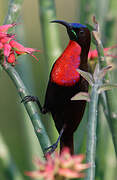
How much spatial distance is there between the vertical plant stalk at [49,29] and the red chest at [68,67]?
30 centimetres

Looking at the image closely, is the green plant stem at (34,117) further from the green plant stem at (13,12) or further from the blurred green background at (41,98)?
the blurred green background at (41,98)

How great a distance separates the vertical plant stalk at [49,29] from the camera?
163 cm

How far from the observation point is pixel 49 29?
1.64m

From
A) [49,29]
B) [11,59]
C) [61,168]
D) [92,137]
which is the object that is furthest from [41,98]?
[61,168]

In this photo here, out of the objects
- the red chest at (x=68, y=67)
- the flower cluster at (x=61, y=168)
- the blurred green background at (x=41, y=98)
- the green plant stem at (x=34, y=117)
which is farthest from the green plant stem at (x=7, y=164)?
the flower cluster at (x=61, y=168)

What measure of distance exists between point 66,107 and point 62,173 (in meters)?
0.78

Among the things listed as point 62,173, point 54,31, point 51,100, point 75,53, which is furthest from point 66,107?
point 62,173

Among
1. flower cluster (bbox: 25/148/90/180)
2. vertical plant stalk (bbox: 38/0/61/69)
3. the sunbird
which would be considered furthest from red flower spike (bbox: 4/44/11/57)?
vertical plant stalk (bbox: 38/0/61/69)

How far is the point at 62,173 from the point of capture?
2.14ft

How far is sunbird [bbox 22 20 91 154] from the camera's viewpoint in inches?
51.2

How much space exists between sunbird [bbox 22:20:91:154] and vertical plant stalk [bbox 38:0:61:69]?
267mm

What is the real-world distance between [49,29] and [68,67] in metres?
0.40

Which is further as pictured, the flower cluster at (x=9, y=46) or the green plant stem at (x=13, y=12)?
the green plant stem at (x=13, y=12)

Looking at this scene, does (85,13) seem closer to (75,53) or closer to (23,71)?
(23,71)
